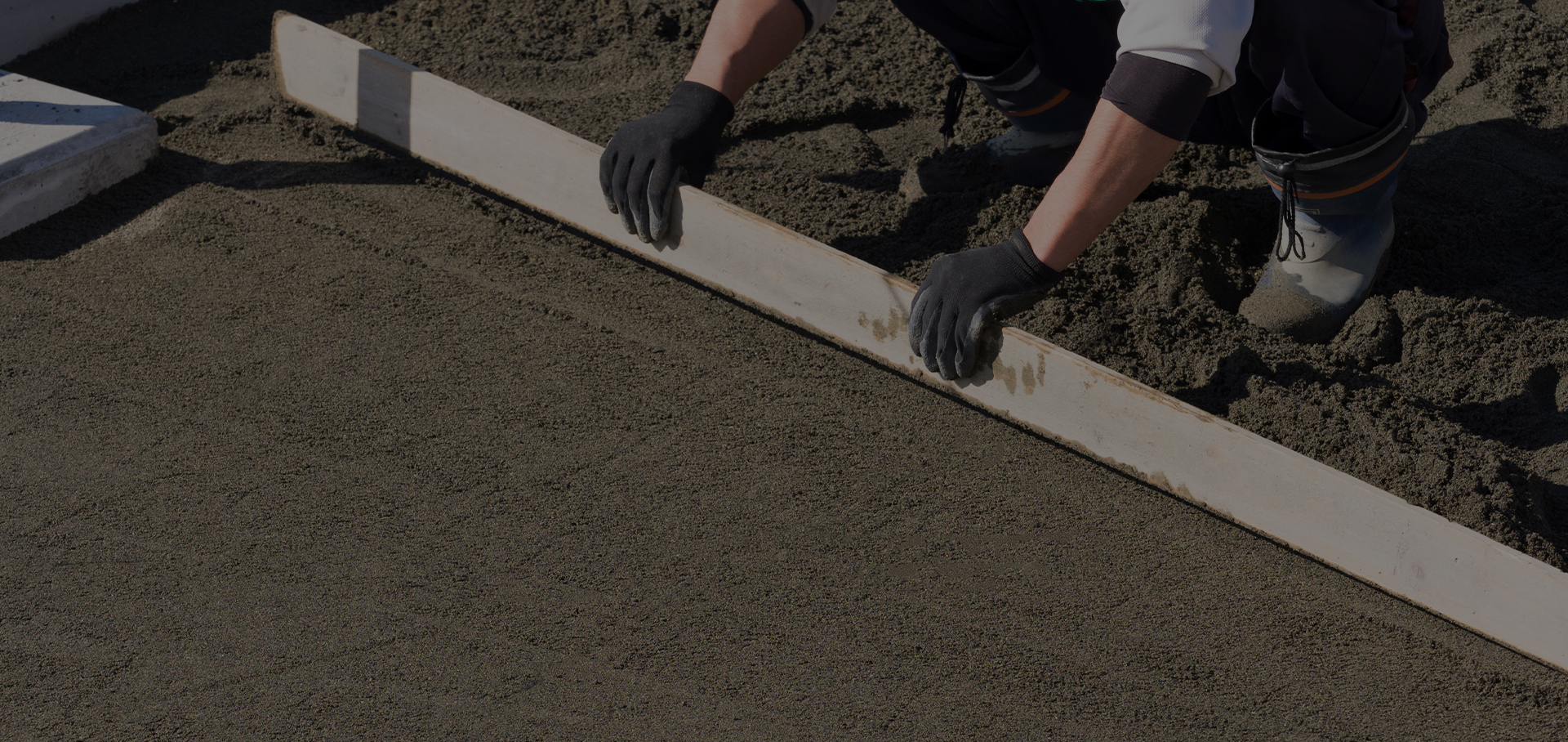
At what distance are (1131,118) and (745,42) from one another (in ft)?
3.17

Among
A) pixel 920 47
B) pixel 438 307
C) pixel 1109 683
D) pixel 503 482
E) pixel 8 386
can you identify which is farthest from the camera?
Answer: pixel 920 47

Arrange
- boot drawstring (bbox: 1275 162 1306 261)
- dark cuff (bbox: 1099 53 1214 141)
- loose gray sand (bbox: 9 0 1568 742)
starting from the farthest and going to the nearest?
boot drawstring (bbox: 1275 162 1306 261), dark cuff (bbox: 1099 53 1214 141), loose gray sand (bbox: 9 0 1568 742)

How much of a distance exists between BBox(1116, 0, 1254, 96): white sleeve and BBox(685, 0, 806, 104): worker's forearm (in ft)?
2.83

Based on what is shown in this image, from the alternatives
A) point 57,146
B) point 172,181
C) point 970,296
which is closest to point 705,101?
point 970,296

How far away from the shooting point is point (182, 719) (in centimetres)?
165

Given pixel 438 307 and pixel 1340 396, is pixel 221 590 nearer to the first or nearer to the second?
pixel 438 307

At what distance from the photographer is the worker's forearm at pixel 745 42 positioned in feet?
8.13

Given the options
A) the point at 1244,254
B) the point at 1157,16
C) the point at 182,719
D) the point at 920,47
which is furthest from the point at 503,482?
the point at 920,47

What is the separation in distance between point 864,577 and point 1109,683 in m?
0.42

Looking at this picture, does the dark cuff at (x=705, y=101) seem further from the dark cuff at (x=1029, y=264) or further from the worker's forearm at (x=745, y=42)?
the dark cuff at (x=1029, y=264)

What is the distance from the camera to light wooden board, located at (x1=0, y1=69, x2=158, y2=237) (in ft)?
8.95

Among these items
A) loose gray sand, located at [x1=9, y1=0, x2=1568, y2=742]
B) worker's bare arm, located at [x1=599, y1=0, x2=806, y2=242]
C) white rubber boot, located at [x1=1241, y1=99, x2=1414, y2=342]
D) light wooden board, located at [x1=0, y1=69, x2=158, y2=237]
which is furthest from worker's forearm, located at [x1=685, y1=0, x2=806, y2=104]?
light wooden board, located at [x1=0, y1=69, x2=158, y2=237]

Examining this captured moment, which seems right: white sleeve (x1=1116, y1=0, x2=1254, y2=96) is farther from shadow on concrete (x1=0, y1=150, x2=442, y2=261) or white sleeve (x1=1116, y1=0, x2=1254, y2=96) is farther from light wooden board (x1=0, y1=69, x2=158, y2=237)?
light wooden board (x1=0, y1=69, x2=158, y2=237)

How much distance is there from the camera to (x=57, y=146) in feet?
9.18
